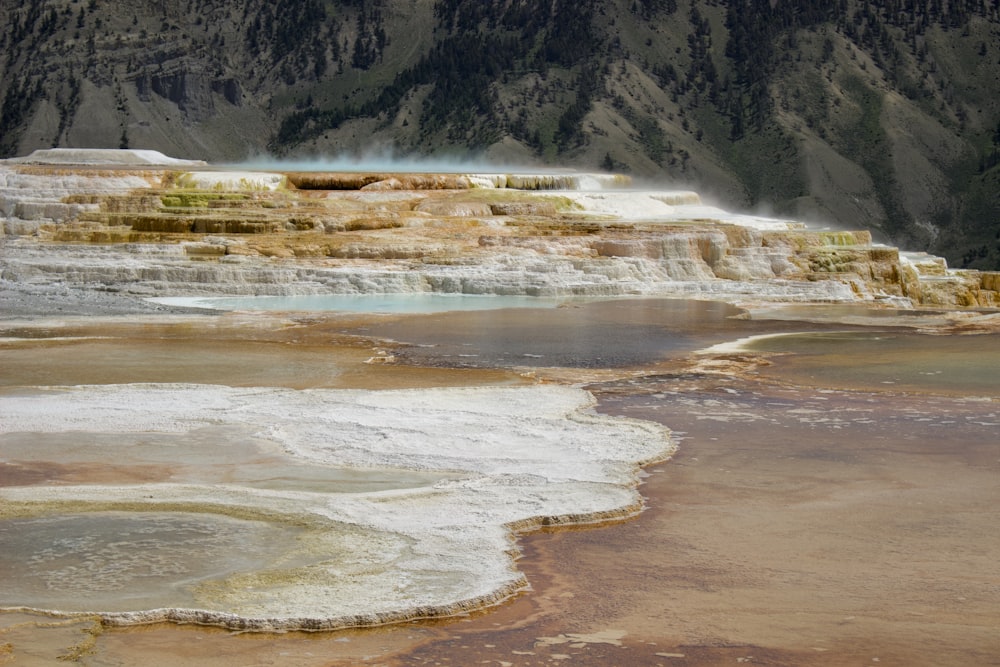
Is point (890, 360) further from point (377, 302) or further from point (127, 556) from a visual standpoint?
point (127, 556)

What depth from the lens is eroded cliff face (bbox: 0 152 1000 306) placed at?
20297 mm

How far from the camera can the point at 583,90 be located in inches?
2692

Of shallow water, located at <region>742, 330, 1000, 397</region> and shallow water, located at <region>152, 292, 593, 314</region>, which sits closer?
shallow water, located at <region>742, 330, 1000, 397</region>

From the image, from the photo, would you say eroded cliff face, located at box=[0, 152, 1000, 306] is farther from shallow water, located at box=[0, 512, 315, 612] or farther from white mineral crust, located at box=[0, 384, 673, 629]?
shallow water, located at box=[0, 512, 315, 612]

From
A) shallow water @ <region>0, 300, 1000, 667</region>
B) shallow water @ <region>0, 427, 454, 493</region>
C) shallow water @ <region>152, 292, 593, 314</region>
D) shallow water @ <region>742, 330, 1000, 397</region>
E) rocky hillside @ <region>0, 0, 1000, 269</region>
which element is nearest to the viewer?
shallow water @ <region>0, 300, 1000, 667</region>

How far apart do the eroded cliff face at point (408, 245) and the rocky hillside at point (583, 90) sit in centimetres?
3635

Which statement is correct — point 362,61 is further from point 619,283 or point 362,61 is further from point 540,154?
point 619,283

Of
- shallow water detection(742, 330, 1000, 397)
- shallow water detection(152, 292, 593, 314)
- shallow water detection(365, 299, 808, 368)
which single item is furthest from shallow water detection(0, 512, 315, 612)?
shallow water detection(152, 292, 593, 314)

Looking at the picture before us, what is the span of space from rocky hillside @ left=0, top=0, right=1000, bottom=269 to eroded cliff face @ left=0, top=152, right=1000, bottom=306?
119 ft

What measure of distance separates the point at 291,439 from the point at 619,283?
12.7 m

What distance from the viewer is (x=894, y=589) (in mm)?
5938

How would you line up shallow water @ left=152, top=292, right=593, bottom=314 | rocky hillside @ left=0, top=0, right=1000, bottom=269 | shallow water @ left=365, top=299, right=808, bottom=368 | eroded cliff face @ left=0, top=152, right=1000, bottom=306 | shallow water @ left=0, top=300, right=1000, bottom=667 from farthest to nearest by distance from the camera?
rocky hillside @ left=0, top=0, right=1000, bottom=269 < eroded cliff face @ left=0, top=152, right=1000, bottom=306 < shallow water @ left=152, top=292, right=593, bottom=314 < shallow water @ left=365, top=299, right=808, bottom=368 < shallow water @ left=0, top=300, right=1000, bottom=667

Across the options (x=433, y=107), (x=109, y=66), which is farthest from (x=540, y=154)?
(x=109, y=66)

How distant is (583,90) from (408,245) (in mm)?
47997
